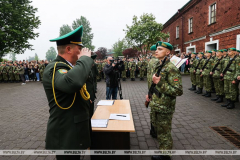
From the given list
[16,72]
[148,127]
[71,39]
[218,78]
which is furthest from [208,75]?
[16,72]

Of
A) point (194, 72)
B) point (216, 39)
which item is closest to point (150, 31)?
point (216, 39)

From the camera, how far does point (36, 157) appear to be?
10.5ft

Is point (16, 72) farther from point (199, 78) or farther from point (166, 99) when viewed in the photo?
point (166, 99)

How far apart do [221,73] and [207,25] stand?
1032 cm

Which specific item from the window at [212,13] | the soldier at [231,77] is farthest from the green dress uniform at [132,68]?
the soldier at [231,77]

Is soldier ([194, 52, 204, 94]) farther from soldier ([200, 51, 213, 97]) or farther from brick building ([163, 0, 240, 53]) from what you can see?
brick building ([163, 0, 240, 53])

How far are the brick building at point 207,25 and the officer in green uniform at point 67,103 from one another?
42.0 feet

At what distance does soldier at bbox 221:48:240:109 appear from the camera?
19.8 ft

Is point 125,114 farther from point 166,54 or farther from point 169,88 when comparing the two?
point 166,54

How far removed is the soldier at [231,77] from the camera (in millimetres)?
6037

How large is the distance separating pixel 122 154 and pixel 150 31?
20.7 meters

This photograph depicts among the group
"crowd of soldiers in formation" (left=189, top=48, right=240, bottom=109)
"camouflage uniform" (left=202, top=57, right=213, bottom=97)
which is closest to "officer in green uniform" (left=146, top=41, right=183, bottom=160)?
"crowd of soldiers in formation" (left=189, top=48, right=240, bottom=109)

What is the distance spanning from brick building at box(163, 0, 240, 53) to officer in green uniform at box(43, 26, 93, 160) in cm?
1280

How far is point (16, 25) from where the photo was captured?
19.5 meters
